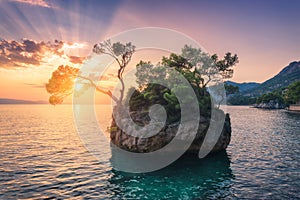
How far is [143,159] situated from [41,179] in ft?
49.9

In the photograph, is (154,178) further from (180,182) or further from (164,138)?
(164,138)

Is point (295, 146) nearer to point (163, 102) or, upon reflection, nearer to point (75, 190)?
point (163, 102)

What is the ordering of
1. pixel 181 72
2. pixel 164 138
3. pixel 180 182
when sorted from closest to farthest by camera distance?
pixel 180 182
pixel 164 138
pixel 181 72

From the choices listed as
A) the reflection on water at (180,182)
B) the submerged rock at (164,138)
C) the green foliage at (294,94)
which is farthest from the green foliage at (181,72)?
the green foliage at (294,94)

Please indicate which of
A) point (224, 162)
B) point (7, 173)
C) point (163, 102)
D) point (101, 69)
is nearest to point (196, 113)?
point (163, 102)

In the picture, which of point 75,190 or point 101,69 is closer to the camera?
point 75,190

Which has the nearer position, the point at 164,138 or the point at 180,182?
the point at 180,182

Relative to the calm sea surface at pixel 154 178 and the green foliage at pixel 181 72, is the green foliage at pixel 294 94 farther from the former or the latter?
the calm sea surface at pixel 154 178

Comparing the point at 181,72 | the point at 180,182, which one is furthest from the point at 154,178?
the point at 181,72

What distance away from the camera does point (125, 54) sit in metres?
43.5

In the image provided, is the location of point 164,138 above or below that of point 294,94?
below

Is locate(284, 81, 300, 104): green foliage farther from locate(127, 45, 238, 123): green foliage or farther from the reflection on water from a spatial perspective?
the reflection on water

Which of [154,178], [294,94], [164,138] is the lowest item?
[154,178]

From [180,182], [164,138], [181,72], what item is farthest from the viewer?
[181,72]
